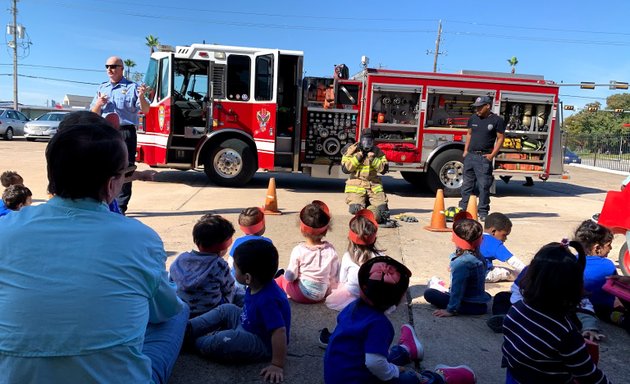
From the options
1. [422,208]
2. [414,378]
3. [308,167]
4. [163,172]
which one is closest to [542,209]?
[422,208]

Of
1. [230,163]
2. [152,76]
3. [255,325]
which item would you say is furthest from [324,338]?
[152,76]

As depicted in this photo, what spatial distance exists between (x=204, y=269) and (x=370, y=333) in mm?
1352

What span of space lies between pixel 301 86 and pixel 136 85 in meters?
4.84

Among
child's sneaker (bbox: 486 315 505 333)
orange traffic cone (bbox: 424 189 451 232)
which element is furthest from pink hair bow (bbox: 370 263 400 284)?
orange traffic cone (bbox: 424 189 451 232)

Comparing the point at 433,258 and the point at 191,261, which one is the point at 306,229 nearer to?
the point at 191,261

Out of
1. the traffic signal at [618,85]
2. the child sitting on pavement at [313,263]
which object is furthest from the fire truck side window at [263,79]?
the traffic signal at [618,85]

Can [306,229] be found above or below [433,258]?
above

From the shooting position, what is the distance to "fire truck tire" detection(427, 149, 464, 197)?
35.8ft

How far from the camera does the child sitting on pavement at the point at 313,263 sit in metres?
3.97

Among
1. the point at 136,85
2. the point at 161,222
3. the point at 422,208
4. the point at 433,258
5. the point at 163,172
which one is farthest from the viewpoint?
the point at 163,172

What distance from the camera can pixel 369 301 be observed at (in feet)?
7.86

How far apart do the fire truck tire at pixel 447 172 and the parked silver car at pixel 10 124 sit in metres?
22.7

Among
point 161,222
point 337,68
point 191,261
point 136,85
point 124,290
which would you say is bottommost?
point 161,222

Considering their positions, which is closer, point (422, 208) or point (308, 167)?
point (422, 208)
